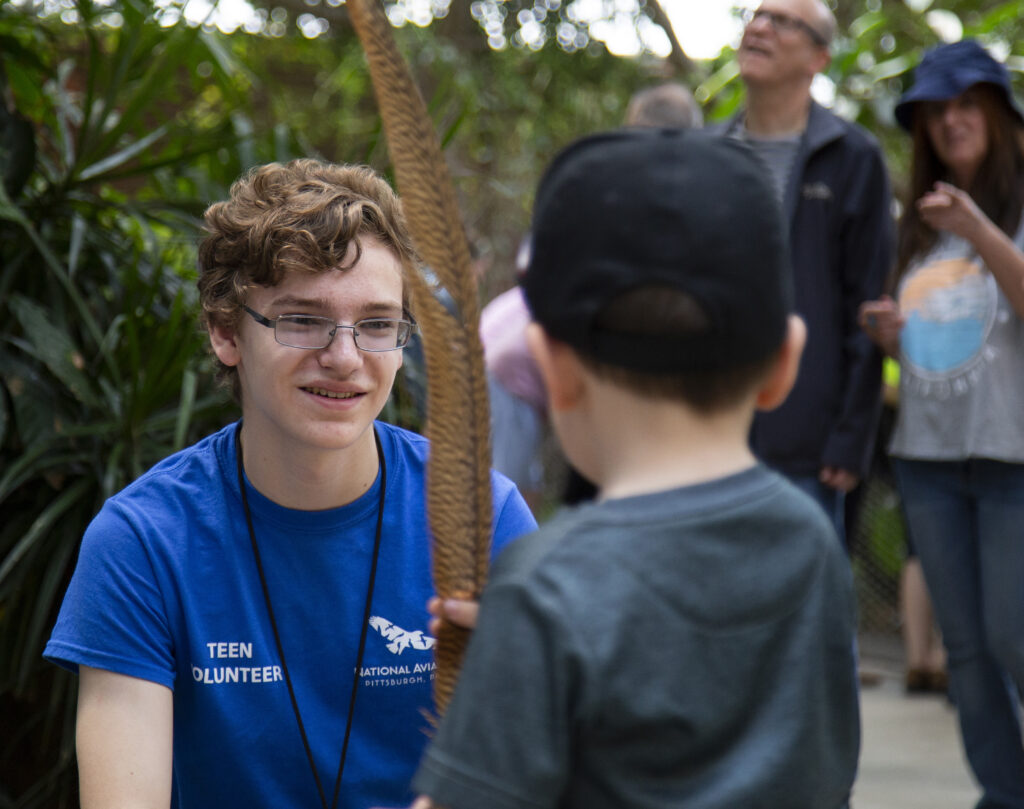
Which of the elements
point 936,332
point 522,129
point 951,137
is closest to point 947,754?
point 936,332

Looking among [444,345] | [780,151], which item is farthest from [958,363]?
[444,345]

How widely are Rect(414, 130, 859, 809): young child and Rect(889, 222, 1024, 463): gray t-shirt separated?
201 cm

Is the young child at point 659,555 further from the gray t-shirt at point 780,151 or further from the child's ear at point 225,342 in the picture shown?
the gray t-shirt at point 780,151

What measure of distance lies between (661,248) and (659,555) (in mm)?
227

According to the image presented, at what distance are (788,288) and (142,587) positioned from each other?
2.99 ft

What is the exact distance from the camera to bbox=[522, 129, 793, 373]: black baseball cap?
2.85ft

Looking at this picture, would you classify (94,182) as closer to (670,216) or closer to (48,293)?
(48,293)

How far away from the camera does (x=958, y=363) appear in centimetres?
287

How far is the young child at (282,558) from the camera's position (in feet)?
4.74

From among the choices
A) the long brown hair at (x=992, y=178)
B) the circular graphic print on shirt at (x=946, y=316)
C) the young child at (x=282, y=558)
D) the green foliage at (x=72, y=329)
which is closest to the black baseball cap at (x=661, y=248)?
the young child at (x=282, y=558)

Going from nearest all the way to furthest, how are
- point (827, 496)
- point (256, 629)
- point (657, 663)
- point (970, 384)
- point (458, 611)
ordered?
point (657, 663) → point (458, 611) → point (256, 629) → point (970, 384) → point (827, 496)

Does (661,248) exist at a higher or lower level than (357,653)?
higher

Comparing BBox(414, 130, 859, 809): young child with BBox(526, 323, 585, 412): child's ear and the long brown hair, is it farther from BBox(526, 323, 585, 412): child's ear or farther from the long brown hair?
the long brown hair

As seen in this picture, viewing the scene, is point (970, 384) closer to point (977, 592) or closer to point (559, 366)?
point (977, 592)
